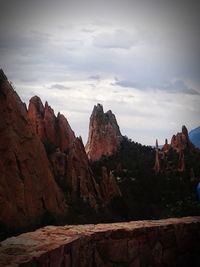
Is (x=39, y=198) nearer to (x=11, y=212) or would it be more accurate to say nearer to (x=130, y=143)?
(x=11, y=212)

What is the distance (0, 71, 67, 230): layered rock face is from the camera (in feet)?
54.4

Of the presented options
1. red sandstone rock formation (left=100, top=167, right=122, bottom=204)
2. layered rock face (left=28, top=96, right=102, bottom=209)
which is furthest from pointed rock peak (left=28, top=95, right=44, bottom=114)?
red sandstone rock formation (left=100, top=167, right=122, bottom=204)

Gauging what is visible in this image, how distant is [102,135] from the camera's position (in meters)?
47.7

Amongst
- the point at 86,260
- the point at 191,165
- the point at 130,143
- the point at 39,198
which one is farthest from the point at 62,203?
the point at 130,143

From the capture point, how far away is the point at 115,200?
24.6m

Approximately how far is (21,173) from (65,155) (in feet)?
25.7

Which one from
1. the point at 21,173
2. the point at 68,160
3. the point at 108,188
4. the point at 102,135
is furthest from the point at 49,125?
the point at 102,135

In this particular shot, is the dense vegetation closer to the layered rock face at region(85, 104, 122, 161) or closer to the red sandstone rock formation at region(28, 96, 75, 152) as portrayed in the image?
the layered rock face at region(85, 104, 122, 161)

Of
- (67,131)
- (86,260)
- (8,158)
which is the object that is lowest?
(86,260)

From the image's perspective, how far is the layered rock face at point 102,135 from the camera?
151 ft

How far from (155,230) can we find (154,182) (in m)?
24.1

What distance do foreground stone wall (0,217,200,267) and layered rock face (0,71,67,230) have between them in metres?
8.80

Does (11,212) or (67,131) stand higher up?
(67,131)

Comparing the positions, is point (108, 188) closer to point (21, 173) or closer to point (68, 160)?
point (68, 160)
